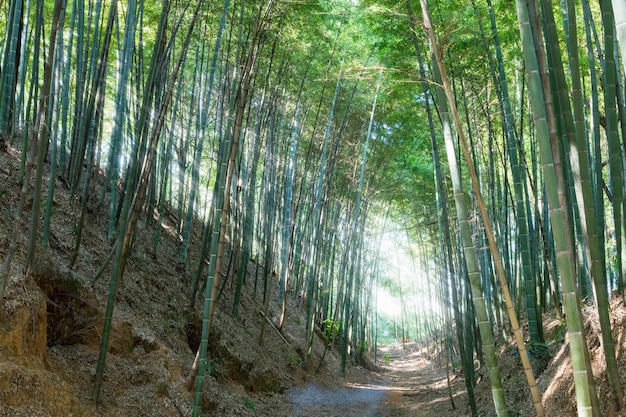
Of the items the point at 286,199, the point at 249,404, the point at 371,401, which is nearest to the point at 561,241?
the point at 249,404

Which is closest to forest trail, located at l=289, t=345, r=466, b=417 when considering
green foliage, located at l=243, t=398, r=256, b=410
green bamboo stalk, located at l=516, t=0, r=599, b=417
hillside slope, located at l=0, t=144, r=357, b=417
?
hillside slope, located at l=0, t=144, r=357, b=417

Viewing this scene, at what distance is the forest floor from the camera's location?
3.01 m

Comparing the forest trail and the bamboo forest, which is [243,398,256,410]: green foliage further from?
the forest trail

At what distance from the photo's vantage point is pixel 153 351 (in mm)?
4223

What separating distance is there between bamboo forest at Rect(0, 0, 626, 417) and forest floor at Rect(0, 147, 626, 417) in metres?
0.02

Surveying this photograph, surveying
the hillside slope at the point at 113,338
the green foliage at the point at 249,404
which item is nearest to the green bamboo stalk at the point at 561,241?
the hillside slope at the point at 113,338

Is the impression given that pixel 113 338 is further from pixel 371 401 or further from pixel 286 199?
pixel 286 199

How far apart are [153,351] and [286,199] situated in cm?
508

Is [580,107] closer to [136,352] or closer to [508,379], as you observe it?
[136,352]

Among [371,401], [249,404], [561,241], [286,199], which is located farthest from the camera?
[286,199]

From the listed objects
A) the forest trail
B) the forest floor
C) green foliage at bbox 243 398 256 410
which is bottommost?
the forest trail

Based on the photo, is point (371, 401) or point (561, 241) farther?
point (371, 401)

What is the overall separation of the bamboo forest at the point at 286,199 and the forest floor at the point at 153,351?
22 millimetres

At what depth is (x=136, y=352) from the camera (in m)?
4.13
